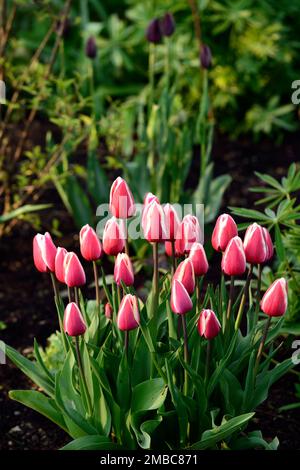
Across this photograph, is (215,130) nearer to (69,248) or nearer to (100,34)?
(100,34)

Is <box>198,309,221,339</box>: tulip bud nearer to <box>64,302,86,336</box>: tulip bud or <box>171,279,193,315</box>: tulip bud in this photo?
<box>171,279,193,315</box>: tulip bud

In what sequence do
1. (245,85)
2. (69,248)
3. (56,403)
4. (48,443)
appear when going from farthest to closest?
(245,85) < (69,248) < (48,443) < (56,403)

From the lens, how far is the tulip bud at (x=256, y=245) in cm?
204

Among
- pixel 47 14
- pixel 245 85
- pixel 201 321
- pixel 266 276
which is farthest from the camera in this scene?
pixel 245 85

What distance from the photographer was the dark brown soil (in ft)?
8.83

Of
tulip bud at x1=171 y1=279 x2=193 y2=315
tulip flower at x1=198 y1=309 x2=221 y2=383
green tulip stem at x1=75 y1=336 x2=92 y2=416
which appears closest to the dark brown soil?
green tulip stem at x1=75 y1=336 x2=92 y2=416

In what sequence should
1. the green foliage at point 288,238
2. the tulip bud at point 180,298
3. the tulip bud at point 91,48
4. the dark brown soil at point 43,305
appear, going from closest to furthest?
the tulip bud at point 180,298, the green foliage at point 288,238, the dark brown soil at point 43,305, the tulip bud at point 91,48

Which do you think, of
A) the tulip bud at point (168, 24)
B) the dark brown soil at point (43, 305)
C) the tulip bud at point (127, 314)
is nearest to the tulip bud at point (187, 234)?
the tulip bud at point (127, 314)

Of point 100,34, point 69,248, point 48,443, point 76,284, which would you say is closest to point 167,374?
point 76,284

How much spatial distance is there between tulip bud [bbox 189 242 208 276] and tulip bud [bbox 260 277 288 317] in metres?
0.19

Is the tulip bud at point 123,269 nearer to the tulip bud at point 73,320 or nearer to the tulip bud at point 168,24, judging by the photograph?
→ the tulip bud at point 73,320

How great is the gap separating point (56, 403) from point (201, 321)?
1.56 feet

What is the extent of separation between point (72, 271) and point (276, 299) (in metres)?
0.49

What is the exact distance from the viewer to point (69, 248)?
→ 3820 mm
